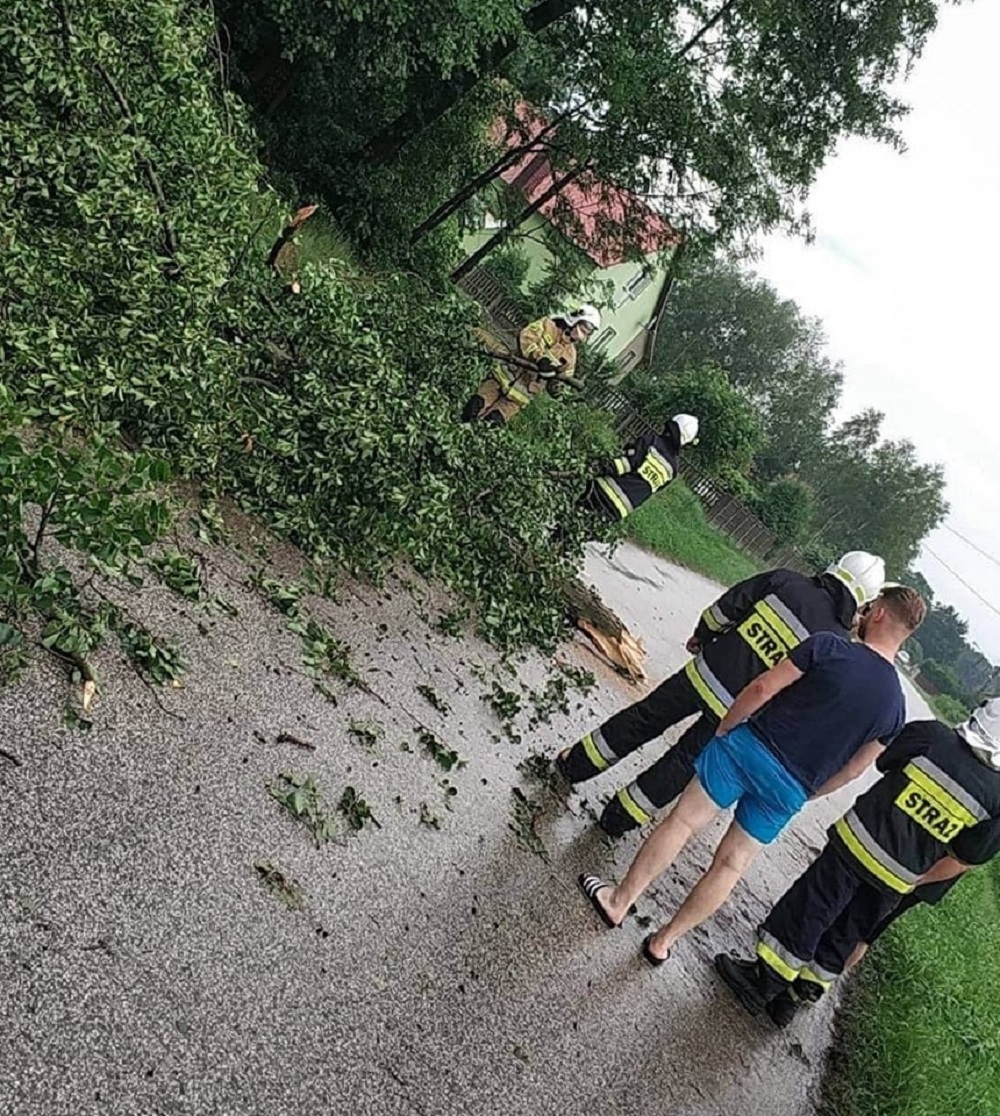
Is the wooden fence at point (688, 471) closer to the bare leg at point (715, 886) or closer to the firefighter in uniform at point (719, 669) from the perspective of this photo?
the firefighter in uniform at point (719, 669)

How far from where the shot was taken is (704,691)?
445 centimetres

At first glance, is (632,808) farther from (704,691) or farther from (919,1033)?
(919,1033)

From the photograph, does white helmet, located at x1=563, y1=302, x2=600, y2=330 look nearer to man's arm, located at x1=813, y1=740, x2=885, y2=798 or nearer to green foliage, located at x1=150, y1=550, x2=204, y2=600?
man's arm, located at x1=813, y1=740, x2=885, y2=798

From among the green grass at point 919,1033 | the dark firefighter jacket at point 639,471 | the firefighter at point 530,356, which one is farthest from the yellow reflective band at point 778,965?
the firefighter at point 530,356

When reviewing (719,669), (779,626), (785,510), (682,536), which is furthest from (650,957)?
(785,510)

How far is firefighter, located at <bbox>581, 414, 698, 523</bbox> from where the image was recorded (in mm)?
6891

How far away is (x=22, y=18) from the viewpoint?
162 inches

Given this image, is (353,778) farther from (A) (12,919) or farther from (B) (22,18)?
(B) (22,18)

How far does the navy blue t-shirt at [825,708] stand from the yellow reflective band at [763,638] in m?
0.57

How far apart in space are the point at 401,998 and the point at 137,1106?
906 millimetres

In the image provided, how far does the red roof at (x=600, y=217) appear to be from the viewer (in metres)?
12.6

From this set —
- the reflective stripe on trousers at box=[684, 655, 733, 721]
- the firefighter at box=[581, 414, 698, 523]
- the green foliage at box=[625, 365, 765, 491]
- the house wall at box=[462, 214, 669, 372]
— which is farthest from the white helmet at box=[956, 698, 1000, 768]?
the house wall at box=[462, 214, 669, 372]

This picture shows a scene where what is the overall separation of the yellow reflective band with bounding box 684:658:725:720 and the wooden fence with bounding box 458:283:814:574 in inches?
596

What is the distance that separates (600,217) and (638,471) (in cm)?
701
